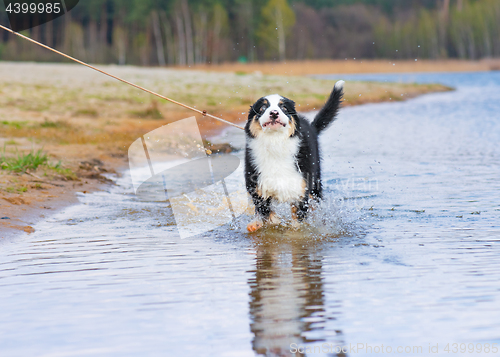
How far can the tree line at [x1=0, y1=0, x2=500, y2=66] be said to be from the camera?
60156 millimetres

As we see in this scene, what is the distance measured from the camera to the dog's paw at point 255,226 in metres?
5.70

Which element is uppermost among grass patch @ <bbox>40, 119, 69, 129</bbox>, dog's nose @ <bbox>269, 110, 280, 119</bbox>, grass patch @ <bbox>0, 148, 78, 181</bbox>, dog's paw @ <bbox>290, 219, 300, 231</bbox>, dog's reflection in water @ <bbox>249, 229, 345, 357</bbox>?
grass patch @ <bbox>40, 119, 69, 129</bbox>

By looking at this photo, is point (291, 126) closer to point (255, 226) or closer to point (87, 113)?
point (255, 226)

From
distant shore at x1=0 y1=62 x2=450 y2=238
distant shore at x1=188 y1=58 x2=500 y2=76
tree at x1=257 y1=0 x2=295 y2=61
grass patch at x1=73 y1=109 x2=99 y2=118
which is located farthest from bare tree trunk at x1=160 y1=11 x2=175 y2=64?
grass patch at x1=73 y1=109 x2=99 y2=118

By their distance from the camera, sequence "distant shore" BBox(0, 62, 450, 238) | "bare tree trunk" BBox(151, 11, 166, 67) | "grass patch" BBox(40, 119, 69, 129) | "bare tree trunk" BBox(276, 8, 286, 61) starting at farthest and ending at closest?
"bare tree trunk" BBox(151, 11, 166, 67) → "bare tree trunk" BBox(276, 8, 286, 61) → "grass patch" BBox(40, 119, 69, 129) → "distant shore" BBox(0, 62, 450, 238)

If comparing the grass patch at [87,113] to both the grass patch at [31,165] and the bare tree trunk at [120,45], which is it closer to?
the grass patch at [31,165]

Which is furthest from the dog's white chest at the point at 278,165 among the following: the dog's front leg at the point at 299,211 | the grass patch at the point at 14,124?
the grass patch at the point at 14,124

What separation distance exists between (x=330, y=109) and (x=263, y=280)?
2.98 meters

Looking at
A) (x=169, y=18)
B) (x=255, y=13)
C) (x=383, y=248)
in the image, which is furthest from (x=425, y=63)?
(x=383, y=248)

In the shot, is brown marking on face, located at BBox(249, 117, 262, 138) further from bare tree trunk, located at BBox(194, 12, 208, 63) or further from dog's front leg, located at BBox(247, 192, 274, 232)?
bare tree trunk, located at BBox(194, 12, 208, 63)

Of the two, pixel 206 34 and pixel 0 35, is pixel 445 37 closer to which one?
pixel 206 34

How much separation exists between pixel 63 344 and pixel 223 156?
26.8 ft

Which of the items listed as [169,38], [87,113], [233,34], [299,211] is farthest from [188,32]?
[299,211]

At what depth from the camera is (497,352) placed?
109 inches
